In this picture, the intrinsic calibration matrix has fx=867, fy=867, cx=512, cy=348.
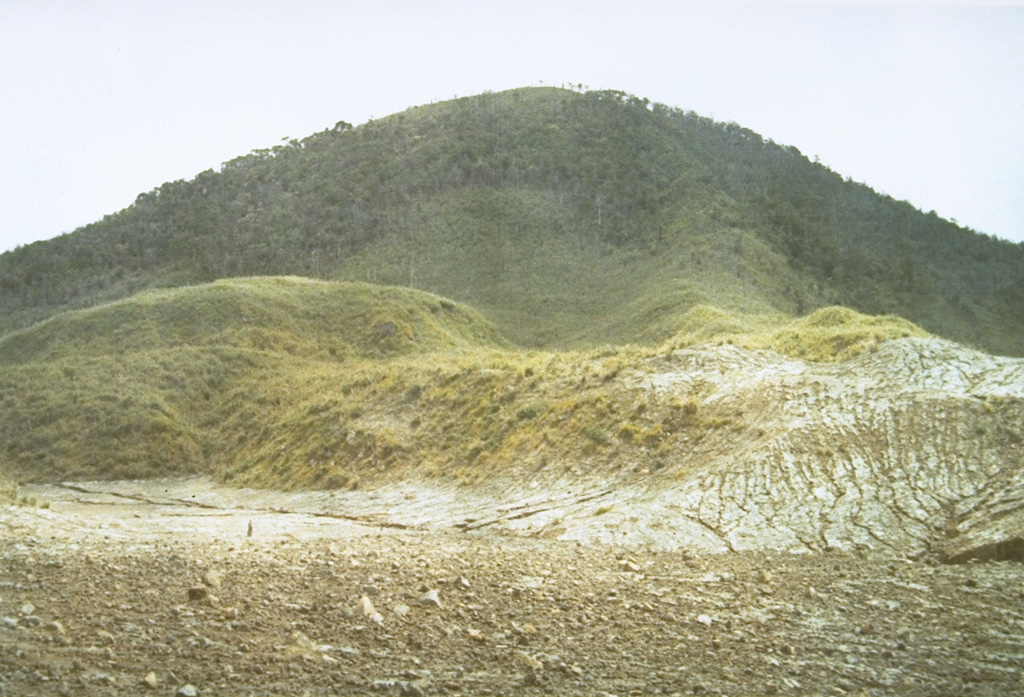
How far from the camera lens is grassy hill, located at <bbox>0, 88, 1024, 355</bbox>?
50188 millimetres

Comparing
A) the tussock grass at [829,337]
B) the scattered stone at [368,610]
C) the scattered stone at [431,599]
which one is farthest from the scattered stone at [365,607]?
the tussock grass at [829,337]

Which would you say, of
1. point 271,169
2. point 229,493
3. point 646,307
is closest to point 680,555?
point 229,493

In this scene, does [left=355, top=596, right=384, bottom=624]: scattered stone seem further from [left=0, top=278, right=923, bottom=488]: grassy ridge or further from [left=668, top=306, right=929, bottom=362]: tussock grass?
[left=668, top=306, right=929, bottom=362]: tussock grass

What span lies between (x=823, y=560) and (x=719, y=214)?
4932 cm

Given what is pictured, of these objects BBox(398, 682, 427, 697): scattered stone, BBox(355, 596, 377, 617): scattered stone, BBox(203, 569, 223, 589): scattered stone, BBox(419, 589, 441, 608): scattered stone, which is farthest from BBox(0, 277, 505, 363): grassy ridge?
BBox(398, 682, 427, 697): scattered stone

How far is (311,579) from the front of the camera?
29.5 feet

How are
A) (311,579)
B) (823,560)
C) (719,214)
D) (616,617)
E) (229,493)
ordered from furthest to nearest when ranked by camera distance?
(719,214) → (229,493) → (823,560) → (311,579) → (616,617)

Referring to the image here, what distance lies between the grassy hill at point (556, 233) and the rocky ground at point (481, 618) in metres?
29.9

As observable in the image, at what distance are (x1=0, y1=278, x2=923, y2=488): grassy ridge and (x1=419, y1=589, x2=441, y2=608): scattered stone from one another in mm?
7838

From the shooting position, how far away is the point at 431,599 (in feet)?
27.7

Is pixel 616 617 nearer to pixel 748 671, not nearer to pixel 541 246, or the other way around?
pixel 748 671

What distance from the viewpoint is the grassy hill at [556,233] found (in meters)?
50.2

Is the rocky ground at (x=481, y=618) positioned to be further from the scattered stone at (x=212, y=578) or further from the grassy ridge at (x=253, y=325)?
the grassy ridge at (x=253, y=325)

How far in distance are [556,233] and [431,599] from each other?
52497mm
